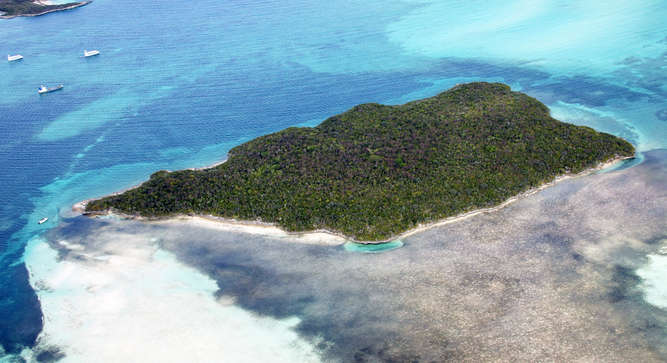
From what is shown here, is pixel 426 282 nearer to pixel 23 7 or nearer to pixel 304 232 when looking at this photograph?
pixel 304 232

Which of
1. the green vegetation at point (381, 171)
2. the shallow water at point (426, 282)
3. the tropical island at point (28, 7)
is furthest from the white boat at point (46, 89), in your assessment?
the tropical island at point (28, 7)

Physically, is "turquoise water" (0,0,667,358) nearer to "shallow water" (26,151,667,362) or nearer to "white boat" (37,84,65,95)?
"white boat" (37,84,65,95)

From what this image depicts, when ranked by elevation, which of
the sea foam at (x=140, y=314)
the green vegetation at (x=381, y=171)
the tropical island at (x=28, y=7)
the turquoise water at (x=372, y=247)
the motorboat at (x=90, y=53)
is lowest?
the sea foam at (x=140, y=314)

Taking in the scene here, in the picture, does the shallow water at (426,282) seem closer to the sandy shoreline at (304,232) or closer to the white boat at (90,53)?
the sandy shoreline at (304,232)

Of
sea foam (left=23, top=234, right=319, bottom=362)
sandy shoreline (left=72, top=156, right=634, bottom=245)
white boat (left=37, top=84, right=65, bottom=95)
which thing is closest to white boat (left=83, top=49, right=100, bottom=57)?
white boat (left=37, top=84, right=65, bottom=95)

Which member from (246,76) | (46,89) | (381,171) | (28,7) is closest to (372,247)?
(381,171)
